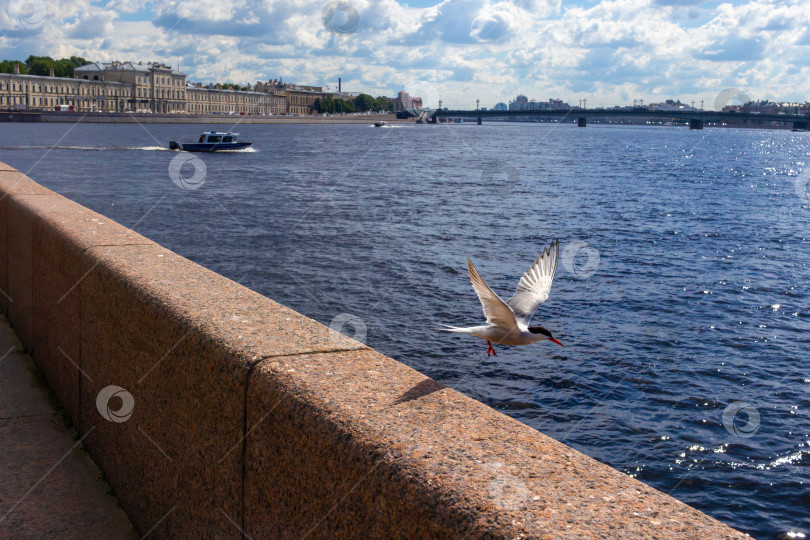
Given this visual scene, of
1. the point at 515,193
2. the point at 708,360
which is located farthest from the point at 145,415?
the point at 515,193

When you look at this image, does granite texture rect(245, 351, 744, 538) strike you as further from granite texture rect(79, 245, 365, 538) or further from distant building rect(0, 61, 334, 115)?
Answer: distant building rect(0, 61, 334, 115)

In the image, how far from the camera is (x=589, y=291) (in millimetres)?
16312

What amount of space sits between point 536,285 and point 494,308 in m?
1.20

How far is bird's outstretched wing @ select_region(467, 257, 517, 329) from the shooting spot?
321 cm

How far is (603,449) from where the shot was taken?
9.05 metres

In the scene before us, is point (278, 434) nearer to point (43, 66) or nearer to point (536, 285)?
point (536, 285)

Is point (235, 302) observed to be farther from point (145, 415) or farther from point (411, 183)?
point (411, 183)

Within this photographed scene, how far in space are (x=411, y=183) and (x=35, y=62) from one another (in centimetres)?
13713

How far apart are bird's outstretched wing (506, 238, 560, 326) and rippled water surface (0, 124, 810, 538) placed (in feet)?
15.4

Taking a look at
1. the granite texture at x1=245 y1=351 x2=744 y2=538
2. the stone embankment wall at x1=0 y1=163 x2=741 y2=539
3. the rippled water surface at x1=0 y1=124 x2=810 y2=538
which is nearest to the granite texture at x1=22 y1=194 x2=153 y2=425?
the stone embankment wall at x1=0 y1=163 x2=741 y2=539

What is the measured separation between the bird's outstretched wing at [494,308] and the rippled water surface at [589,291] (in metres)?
5.58

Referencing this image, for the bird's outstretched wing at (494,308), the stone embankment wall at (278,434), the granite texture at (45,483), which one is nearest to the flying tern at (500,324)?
the bird's outstretched wing at (494,308)

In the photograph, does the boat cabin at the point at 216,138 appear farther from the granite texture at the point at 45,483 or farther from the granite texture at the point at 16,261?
the granite texture at the point at 45,483

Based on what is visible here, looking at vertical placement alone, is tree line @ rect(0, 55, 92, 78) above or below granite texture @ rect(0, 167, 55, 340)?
above
